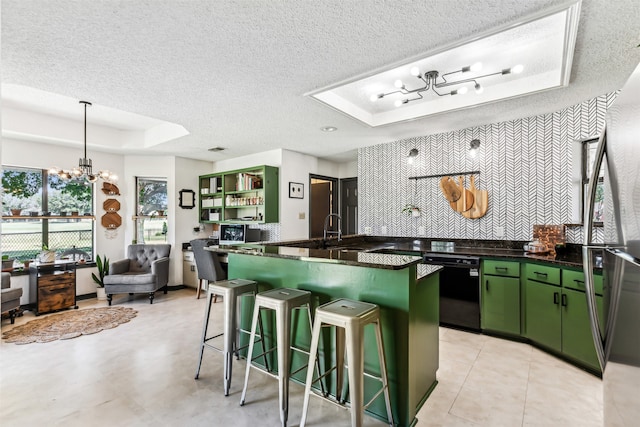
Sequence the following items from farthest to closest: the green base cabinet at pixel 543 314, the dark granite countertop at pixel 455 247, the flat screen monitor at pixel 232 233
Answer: the flat screen monitor at pixel 232 233 < the dark granite countertop at pixel 455 247 < the green base cabinet at pixel 543 314

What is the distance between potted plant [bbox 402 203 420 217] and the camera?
4.47 m

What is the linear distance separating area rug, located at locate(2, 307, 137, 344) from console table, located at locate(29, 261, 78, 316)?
186mm

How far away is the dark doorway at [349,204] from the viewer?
6.44 metres

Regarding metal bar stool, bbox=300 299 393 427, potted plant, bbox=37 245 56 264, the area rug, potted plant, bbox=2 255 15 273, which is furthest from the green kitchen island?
potted plant, bbox=2 255 15 273

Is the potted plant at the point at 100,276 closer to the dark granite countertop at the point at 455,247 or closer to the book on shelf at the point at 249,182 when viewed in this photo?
the book on shelf at the point at 249,182

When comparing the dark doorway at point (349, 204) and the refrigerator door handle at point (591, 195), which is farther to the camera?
the dark doorway at point (349, 204)

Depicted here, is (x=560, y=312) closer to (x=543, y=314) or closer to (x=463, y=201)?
(x=543, y=314)

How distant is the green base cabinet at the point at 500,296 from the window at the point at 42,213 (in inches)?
233

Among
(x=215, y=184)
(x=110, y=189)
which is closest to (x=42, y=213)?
(x=110, y=189)

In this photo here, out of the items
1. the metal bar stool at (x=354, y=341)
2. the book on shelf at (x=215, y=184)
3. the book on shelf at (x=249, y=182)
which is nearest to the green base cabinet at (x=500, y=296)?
the metal bar stool at (x=354, y=341)

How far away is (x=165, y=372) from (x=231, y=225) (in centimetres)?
311

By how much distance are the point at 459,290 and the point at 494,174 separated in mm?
1547

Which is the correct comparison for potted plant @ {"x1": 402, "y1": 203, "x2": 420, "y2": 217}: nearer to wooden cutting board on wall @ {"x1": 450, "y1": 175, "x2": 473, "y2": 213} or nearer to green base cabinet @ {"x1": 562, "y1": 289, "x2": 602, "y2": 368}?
wooden cutting board on wall @ {"x1": 450, "y1": 175, "x2": 473, "y2": 213}

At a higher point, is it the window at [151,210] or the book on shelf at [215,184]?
the book on shelf at [215,184]
